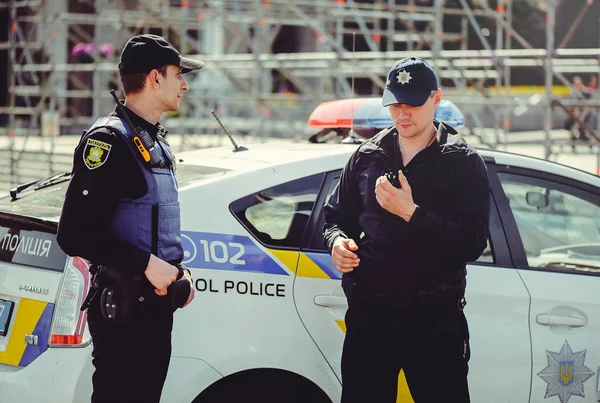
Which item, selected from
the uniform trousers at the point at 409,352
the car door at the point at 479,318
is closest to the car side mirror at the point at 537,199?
the car door at the point at 479,318

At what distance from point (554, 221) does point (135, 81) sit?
257 cm

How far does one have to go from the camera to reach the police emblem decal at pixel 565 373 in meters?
3.56

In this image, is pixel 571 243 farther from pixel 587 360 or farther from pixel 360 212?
pixel 360 212

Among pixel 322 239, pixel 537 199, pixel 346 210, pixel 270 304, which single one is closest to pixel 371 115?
pixel 537 199

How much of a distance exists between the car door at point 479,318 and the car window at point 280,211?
0.05 metres

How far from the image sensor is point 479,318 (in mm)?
3512

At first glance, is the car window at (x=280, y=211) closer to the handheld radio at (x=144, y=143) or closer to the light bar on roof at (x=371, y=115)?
the light bar on roof at (x=371, y=115)

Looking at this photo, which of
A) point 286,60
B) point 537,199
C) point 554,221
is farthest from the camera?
point 286,60

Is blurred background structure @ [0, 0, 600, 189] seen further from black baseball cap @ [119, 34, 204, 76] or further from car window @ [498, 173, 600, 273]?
black baseball cap @ [119, 34, 204, 76]

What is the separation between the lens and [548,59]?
929 centimetres

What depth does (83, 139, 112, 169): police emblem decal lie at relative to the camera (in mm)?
2717

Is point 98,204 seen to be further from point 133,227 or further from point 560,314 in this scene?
point 560,314

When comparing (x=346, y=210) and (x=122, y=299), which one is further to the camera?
(x=346, y=210)

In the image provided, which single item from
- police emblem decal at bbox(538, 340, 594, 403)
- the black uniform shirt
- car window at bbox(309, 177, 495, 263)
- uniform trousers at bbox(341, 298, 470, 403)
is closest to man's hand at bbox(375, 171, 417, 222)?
uniform trousers at bbox(341, 298, 470, 403)
